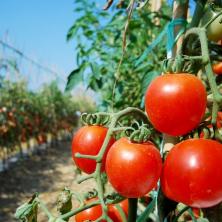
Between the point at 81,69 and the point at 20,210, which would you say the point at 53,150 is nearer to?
the point at 81,69

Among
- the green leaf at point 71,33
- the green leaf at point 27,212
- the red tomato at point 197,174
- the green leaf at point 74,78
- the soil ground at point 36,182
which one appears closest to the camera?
the red tomato at point 197,174

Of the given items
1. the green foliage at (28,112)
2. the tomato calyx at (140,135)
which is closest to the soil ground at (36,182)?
the green foliage at (28,112)

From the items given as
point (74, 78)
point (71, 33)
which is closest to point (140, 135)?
point (74, 78)

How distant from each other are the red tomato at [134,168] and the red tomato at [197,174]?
2 cm

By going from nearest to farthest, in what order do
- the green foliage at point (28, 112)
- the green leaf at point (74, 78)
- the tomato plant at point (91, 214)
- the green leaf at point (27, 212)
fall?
the green leaf at point (27, 212)
the tomato plant at point (91, 214)
the green leaf at point (74, 78)
the green foliage at point (28, 112)

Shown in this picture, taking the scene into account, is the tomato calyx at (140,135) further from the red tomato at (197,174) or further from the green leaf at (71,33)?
the green leaf at (71,33)

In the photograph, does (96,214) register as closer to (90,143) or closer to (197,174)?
(90,143)

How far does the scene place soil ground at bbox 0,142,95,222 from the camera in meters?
4.97

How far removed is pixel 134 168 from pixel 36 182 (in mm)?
5911

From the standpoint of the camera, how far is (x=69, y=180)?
652 centimetres

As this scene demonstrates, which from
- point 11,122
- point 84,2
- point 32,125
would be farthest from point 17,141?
point 84,2

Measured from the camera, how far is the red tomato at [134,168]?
57 cm

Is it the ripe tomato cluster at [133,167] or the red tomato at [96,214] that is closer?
the ripe tomato cluster at [133,167]

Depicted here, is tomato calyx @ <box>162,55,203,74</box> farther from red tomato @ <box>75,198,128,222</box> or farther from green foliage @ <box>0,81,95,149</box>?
green foliage @ <box>0,81,95,149</box>
